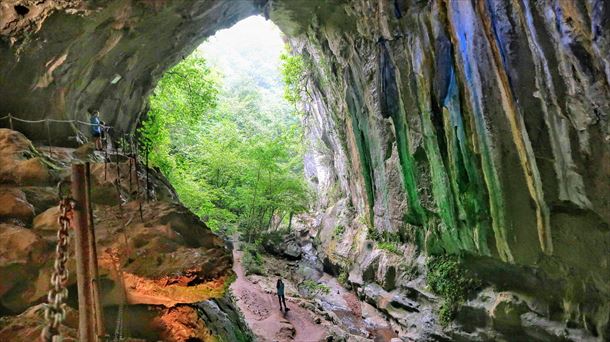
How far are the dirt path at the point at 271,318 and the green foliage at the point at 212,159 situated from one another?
4347 mm

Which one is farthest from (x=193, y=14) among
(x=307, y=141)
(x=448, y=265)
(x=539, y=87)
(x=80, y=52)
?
(x=307, y=141)

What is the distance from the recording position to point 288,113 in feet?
138

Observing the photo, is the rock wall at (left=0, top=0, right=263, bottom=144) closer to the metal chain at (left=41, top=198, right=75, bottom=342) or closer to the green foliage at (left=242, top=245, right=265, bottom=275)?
the metal chain at (left=41, top=198, right=75, bottom=342)

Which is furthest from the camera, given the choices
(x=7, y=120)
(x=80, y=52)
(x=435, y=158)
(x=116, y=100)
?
(x=116, y=100)

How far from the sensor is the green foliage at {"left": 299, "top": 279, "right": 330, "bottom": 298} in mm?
18234

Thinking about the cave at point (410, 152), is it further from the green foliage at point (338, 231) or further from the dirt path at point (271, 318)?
the green foliage at point (338, 231)

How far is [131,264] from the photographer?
733cm

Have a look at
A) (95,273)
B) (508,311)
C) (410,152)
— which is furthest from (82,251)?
(410,152)

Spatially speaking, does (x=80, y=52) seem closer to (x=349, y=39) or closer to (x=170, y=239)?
(x=170, y=239)

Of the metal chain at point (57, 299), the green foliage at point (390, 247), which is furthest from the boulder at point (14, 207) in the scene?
the green foliage at point (390, 247)

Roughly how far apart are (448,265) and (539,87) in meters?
7.03

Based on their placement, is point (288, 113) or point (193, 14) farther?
point (288, 113)

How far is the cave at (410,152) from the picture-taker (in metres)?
7.38

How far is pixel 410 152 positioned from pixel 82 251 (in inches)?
427
